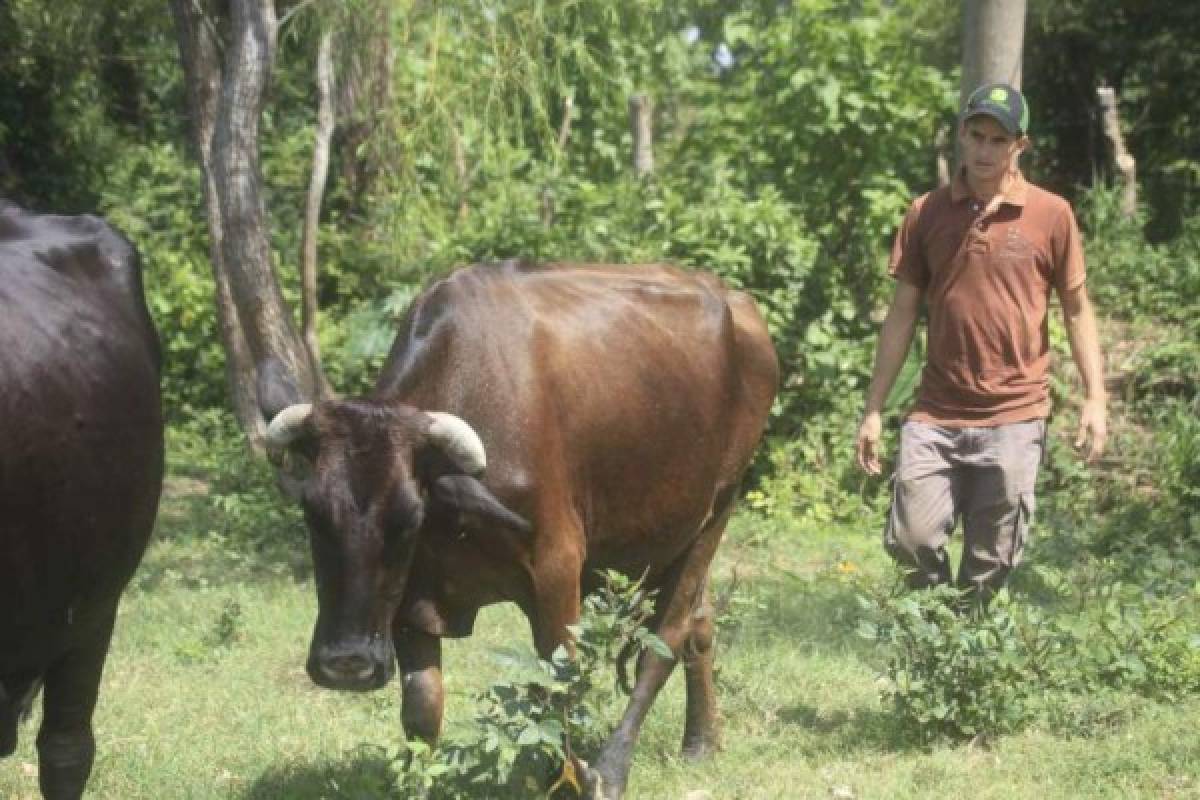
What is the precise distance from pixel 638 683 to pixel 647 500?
0.60 meters

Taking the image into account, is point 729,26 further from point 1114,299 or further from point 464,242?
point 1114,299

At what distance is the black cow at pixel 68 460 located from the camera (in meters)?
3.89

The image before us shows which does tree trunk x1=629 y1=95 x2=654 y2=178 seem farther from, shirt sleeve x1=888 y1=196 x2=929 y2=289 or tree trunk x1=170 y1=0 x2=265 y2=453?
shirt sleeve x1=888 y1=196 x2=929 y2=289

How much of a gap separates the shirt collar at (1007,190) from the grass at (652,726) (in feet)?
5.29

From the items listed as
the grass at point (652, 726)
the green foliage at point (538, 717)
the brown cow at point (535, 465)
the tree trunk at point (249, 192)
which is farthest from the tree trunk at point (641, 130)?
the green foliage at point (538, 717)

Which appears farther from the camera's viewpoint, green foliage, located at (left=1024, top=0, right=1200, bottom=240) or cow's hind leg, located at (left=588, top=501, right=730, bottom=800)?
green foliage, located at (left=1024, top=0, right=1200, bottom=240)

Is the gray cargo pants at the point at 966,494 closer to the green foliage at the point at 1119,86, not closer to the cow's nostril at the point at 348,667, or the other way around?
the cow's nostril at the point at 348,667

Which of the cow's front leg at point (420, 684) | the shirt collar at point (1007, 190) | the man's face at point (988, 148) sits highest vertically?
the man's face at point (988, 148)

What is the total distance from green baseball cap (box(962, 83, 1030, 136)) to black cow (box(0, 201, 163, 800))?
264 cm

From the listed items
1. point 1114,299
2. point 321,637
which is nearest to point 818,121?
point 1114,299

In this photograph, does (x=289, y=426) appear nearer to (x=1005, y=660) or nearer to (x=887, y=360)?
(x=887, y=360)

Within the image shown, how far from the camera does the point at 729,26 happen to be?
41.4 feet

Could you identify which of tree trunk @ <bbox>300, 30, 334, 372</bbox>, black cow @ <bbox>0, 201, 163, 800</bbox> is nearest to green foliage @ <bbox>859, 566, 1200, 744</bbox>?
black cow @ <bbox>0, 201, 163, 800</bbox>

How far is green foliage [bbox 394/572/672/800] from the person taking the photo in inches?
165
